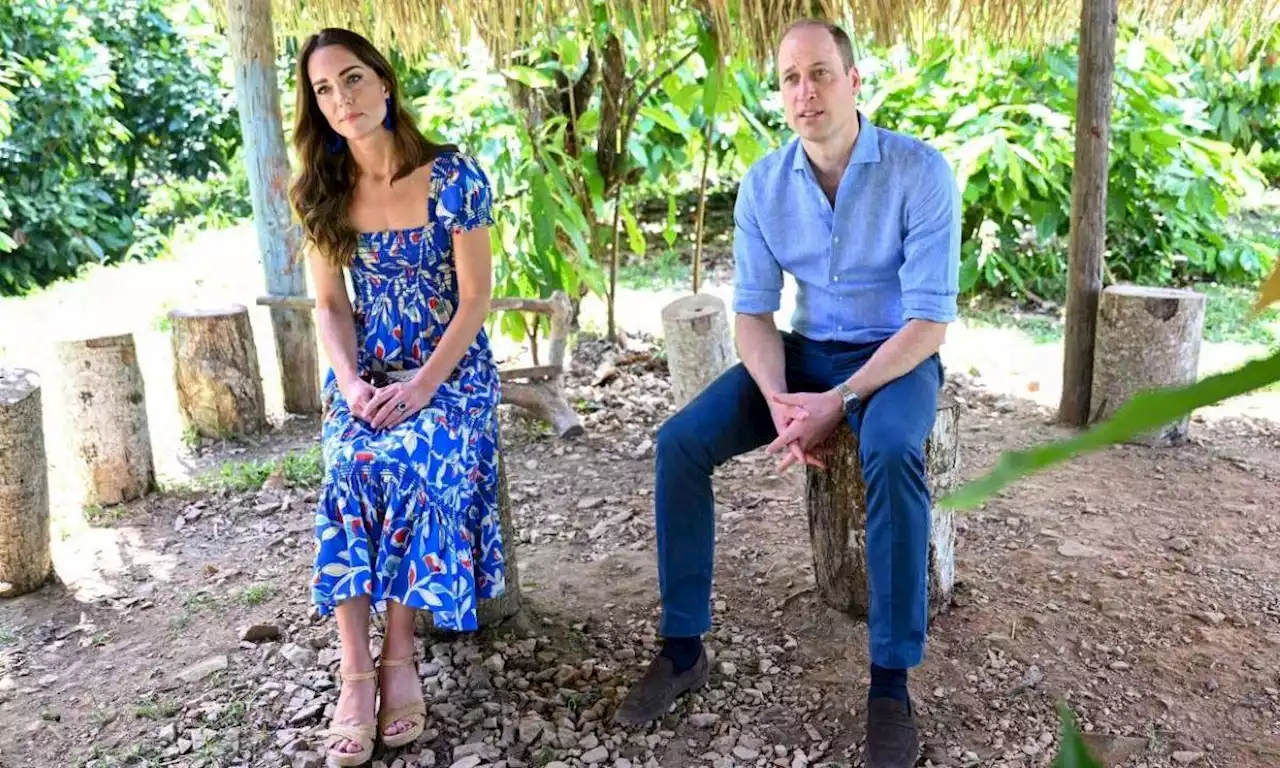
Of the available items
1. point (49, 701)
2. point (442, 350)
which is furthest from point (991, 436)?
point (49, 701)

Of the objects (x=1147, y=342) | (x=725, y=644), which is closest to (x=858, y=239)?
(x=725, y=644)

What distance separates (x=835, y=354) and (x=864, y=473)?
429mm

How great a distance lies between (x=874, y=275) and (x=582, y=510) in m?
→ 1.49

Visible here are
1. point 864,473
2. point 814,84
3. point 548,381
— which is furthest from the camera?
point 548,381

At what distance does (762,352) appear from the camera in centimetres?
257

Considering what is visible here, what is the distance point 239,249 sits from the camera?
8578mm

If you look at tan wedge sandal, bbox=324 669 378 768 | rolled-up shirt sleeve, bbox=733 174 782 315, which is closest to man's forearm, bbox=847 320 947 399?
rolled-up shirt sleeve, bbox=733 174 782 315

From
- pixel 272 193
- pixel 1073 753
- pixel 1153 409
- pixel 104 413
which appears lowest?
pixel 104 413

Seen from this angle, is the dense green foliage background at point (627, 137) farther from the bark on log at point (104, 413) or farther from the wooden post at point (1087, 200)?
the bark on log at point (104, 413)

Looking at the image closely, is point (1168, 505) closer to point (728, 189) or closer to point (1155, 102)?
point (1155, 102)

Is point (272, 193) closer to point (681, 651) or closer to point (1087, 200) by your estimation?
A: point (681, 651)

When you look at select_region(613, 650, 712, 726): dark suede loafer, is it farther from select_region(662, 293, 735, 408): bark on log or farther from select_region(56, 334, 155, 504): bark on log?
A: select_region(56, 334, 155, 504): bark on log

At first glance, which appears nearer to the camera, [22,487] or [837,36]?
[837,36]

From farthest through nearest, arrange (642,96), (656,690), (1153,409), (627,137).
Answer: (627,137)
(642,96)
(656,690)
(1153,409)
